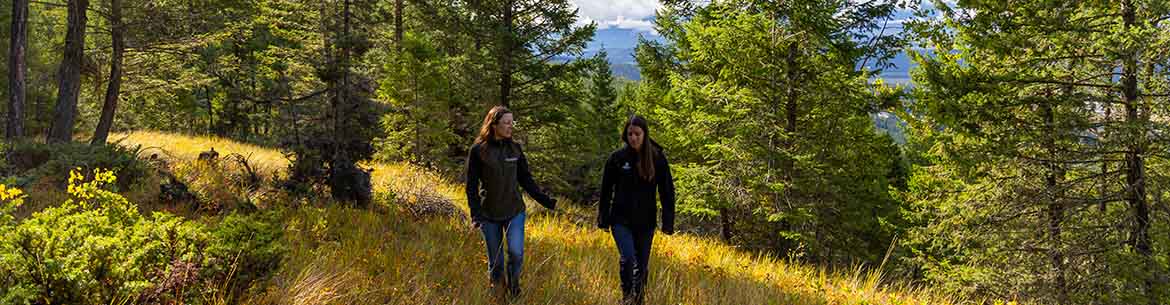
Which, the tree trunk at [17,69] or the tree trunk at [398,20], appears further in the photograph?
the tree trunk at [398,20]

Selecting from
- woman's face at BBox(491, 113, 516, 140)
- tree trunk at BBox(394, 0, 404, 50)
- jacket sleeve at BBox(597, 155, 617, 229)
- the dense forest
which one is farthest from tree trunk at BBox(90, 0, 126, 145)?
jacket sleeve at BBox(597, 155, 617, 229)

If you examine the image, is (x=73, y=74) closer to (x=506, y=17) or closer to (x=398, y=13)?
(x=506, y=17)

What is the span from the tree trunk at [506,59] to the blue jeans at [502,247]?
29.8 ft

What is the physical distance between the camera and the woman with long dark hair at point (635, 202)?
15.0 feet

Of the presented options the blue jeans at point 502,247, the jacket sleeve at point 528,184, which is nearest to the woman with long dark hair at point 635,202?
the jacket sleeve at point 528,184

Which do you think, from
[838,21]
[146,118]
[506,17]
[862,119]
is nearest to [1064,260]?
[862,119]

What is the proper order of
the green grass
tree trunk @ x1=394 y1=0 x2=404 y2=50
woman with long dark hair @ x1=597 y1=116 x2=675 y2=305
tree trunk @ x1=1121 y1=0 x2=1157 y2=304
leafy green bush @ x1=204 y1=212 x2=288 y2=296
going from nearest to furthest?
1. leafy green bush @ x1=204 y1=212 x2=288 y2=296
2. the green grass
3. woman with long dark hair @ x1=597 y1=116 x2=675 y2=305
4. tree trunk @ x1=1121 y1=0 x2=1157 y2=304
5. tree trunk @ x1=394 y1=0 x2=404 y2=50

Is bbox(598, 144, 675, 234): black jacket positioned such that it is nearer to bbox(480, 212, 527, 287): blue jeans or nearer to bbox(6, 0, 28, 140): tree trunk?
bbox(480, 212, 527, 287): blue jeans

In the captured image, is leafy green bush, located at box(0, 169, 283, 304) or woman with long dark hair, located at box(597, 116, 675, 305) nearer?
leafy green bush, located at box(0, 169, 283, 304)

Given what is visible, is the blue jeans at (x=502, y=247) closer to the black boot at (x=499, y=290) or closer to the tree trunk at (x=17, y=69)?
the black boot at (x=499, y=290)

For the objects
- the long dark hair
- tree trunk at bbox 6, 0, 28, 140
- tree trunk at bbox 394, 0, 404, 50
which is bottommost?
A: the long dark hair

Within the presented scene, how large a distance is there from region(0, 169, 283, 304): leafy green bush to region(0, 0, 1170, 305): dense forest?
4010 millimetres

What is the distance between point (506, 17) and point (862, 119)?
8500 millimetres

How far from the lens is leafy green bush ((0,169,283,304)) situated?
7.70 feet
